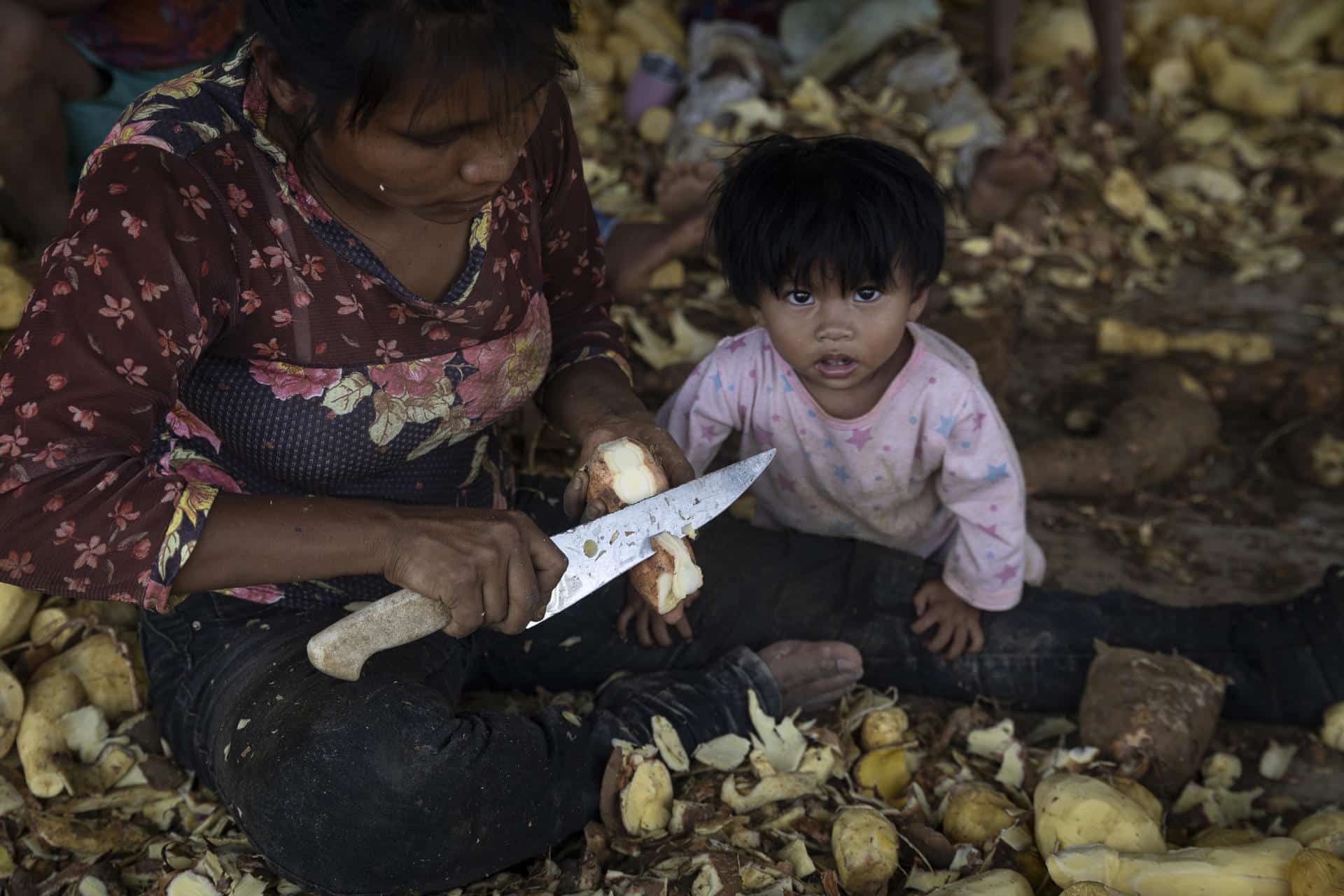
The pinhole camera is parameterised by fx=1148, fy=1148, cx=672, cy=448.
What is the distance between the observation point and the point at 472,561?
1.47 m

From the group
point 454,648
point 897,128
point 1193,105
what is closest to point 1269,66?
point 1193,105

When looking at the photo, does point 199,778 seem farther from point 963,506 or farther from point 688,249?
point 688,249

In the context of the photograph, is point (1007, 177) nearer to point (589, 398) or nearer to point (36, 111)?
point (589, 398)

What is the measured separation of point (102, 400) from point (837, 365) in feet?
4.05

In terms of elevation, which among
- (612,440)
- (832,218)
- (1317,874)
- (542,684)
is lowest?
(542,684)

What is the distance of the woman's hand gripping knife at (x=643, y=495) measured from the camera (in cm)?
170

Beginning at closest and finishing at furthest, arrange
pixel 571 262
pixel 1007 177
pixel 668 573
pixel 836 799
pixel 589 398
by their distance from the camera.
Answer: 1. pixel 668 573
2. pixel 836 799
3. pixel 589 398
4. pixel 571 262
5. pixel 1007 177

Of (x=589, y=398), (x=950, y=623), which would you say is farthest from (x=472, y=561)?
(x=950, y=623)

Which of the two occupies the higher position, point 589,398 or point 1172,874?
point 589,398

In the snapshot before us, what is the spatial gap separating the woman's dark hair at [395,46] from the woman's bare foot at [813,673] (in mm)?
1155

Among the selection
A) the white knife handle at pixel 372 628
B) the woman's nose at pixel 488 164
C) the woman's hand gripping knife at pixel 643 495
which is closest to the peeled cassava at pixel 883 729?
the woman's hand gripping knife at pixel 643 495

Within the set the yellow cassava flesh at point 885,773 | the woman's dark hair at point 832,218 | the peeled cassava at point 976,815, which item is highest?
the woman's dark hair at point 832,218

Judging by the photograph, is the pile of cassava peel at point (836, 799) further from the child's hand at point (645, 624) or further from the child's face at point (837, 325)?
the child's face at point (837, 325)

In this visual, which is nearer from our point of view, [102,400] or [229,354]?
[102,400]
